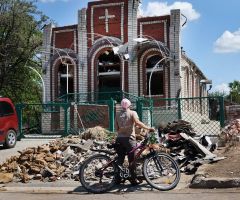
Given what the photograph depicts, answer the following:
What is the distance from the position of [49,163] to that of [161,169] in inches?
145

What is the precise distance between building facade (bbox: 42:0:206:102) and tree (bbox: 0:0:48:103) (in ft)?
12.9

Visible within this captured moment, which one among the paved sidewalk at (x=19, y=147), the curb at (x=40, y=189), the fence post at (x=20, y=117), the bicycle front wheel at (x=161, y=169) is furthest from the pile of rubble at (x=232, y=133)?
the fence post at (x=20, y=117)

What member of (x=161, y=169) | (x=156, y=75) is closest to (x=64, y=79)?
(x=156, y=75)

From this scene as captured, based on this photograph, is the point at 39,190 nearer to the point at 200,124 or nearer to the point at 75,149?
the point at 75,149

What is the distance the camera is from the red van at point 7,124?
17938mm

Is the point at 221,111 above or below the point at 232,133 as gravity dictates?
above

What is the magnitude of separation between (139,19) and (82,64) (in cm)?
393

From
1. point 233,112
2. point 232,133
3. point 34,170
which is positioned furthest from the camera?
point 233,112

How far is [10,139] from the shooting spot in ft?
60.0

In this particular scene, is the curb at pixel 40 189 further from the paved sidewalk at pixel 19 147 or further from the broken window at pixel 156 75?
the broken window at pixel 156 75

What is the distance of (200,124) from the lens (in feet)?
64.5

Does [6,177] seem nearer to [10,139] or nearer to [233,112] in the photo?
[10,139]

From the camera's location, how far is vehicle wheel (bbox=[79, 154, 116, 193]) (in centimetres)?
1014

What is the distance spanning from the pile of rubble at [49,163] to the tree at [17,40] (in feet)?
59.7
